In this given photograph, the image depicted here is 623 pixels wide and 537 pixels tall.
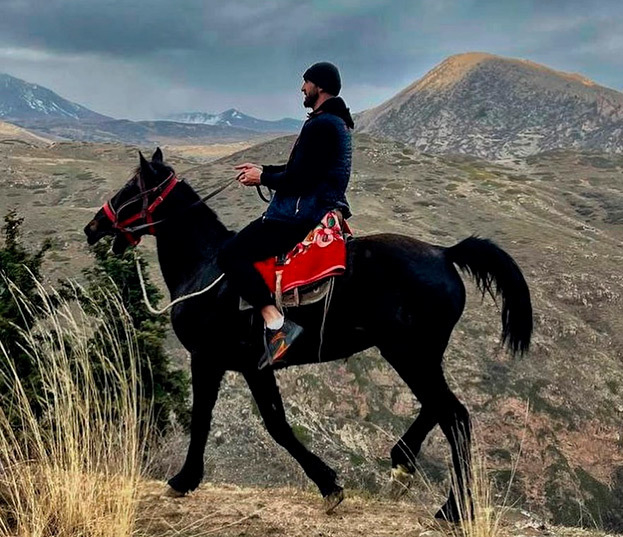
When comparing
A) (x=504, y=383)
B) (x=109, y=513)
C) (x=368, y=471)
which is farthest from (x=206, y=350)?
(x=504, y=383)

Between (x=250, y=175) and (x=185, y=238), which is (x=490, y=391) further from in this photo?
(x=250, y=175)

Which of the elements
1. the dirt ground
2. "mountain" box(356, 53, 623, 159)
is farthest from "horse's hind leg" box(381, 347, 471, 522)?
"mountain" box(356, 53, 623, 159)

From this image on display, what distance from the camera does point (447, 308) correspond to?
5836 millimetres

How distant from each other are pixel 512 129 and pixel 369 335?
616 feet

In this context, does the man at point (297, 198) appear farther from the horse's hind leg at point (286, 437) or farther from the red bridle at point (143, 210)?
the red bridle at point (143, 210)

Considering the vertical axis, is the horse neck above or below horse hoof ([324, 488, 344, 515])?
above

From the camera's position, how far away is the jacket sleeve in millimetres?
5660

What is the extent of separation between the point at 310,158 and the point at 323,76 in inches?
31.7

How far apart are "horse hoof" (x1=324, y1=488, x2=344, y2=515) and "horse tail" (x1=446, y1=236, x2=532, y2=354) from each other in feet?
7.25

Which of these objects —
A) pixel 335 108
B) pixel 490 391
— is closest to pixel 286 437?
pixel 335 108

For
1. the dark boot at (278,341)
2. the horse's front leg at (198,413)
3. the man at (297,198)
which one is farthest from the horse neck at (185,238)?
the dark boot at (278,341)

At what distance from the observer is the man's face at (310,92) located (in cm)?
584

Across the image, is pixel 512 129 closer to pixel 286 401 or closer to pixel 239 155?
pixel 239 155

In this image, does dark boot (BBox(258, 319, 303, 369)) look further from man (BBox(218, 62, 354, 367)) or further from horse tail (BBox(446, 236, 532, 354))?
horse tail (BBox(446, 236, 532, 354))
